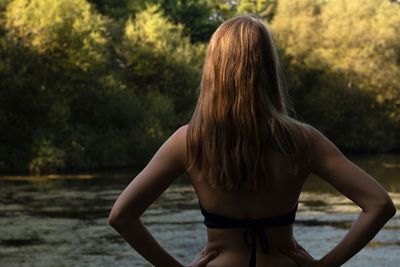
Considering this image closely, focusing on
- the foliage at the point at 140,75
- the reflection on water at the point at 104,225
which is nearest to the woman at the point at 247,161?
the reflection on water at the point at 104,225

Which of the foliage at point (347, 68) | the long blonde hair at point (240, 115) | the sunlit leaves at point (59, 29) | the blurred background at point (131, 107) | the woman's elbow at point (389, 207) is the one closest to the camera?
the long blonde hair at point (240, 115)

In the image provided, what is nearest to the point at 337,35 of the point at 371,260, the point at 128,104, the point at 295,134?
the point at 128,104

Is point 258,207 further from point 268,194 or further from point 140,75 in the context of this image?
point 140,75

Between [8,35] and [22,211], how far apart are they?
1824cm

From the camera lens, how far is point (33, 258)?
Result: 1262cm

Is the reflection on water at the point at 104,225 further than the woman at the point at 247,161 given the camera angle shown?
Yes

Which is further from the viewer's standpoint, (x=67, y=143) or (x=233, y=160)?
(x=67, y=143)

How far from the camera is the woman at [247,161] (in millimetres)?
2746

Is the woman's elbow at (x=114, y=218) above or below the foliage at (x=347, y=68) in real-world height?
above

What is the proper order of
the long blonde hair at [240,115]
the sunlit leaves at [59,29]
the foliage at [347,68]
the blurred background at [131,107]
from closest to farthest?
1. the long blonde hair at [240,115]
2. the blurred background at [131,107]
3. the sunlit leaves at [59,29]
4. the foliage at [347,68]

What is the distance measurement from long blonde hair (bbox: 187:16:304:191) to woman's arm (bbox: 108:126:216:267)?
4 centimetres

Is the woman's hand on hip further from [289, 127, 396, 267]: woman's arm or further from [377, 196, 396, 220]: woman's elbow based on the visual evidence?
[377, 196, 396, 220]: woman's elbow

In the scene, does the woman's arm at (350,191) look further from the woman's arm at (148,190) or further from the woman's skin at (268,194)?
the woman's arm at (148,190)

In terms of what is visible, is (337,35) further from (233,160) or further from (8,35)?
(233,160)
